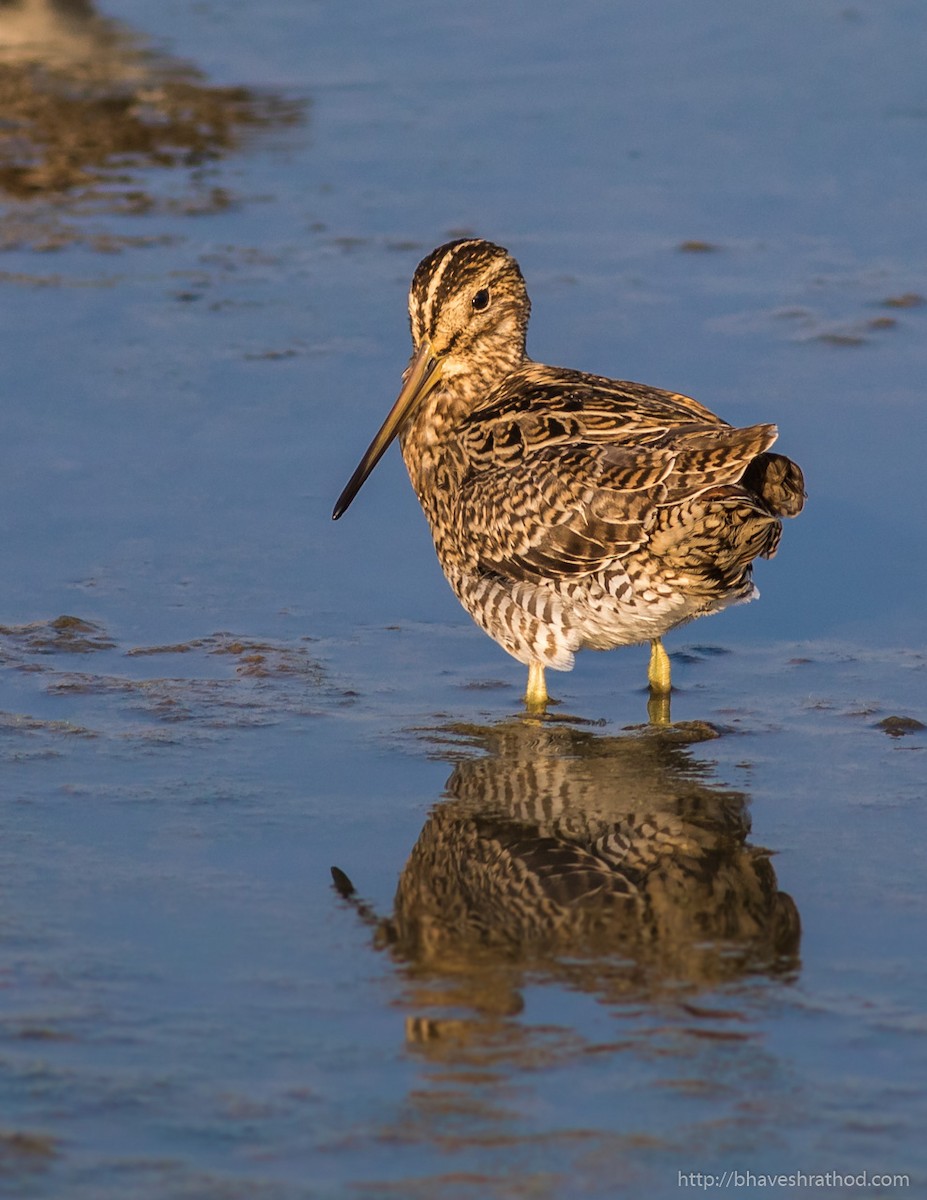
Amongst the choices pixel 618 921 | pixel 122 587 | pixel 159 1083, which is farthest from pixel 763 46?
pixel 159 1083

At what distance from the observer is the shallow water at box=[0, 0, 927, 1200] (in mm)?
4125

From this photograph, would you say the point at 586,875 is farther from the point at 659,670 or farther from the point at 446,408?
the point at 446,408

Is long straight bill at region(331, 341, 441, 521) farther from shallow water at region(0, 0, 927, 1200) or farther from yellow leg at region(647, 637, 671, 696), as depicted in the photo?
yellow leg at region(647, 637, 671, 696)

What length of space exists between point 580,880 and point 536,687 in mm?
1469

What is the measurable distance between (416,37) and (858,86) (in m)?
3.00

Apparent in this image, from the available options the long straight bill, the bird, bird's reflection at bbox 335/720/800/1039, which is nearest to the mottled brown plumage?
bird's reflection at bbox 335/720/800/1039

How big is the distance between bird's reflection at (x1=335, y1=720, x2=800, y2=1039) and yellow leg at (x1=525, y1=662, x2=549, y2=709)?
217mm

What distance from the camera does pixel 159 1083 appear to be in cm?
414

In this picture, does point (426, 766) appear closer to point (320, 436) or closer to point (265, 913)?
point (265, 913)

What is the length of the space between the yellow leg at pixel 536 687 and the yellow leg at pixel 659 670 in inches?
14.8

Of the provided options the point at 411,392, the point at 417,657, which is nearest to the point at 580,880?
the point at 417,657

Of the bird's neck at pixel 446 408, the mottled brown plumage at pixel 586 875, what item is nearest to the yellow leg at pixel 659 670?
the mottled brown plumage at pixel 586 875

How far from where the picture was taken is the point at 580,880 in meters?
5.16

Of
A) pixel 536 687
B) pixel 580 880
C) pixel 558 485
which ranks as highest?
pixel 558 485
